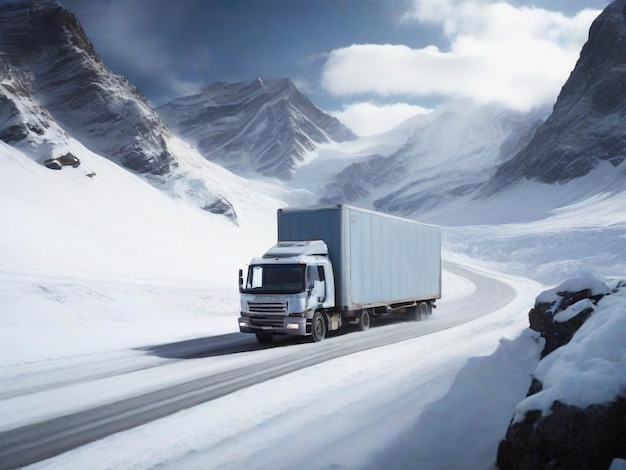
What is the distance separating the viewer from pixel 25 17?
128625 mm

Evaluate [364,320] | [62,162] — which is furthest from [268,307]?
[62,162]

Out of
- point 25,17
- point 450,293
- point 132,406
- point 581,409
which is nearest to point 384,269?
point 132,406

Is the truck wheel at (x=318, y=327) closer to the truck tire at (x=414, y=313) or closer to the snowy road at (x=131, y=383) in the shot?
the snowy road at (x=131, y=383)

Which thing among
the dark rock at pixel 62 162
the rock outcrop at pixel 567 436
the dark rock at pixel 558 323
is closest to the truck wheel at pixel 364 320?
the dark rock at pixel 558 323

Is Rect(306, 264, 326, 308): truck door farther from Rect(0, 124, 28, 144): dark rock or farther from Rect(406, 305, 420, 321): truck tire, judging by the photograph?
Rect(0, 124, 28, 144): dark rock

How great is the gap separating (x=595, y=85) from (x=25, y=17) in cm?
15036

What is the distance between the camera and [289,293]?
15391 millimetres

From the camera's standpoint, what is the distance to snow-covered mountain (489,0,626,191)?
13225 cm

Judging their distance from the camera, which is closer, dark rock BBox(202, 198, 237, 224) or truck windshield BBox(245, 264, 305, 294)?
truck windshield BBox(245, 264, 305, 294)

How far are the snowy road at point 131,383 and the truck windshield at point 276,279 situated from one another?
1651mm

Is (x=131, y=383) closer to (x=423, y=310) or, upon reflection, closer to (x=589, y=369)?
(x=589, y=369)

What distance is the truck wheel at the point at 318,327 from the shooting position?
625 inches

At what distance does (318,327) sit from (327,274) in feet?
5.60

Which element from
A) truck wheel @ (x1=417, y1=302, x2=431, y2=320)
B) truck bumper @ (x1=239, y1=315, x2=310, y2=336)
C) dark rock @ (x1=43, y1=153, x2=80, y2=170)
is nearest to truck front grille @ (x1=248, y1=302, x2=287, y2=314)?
truck bumper @ (x1=239, y1=315, x2=310, y2=336)
